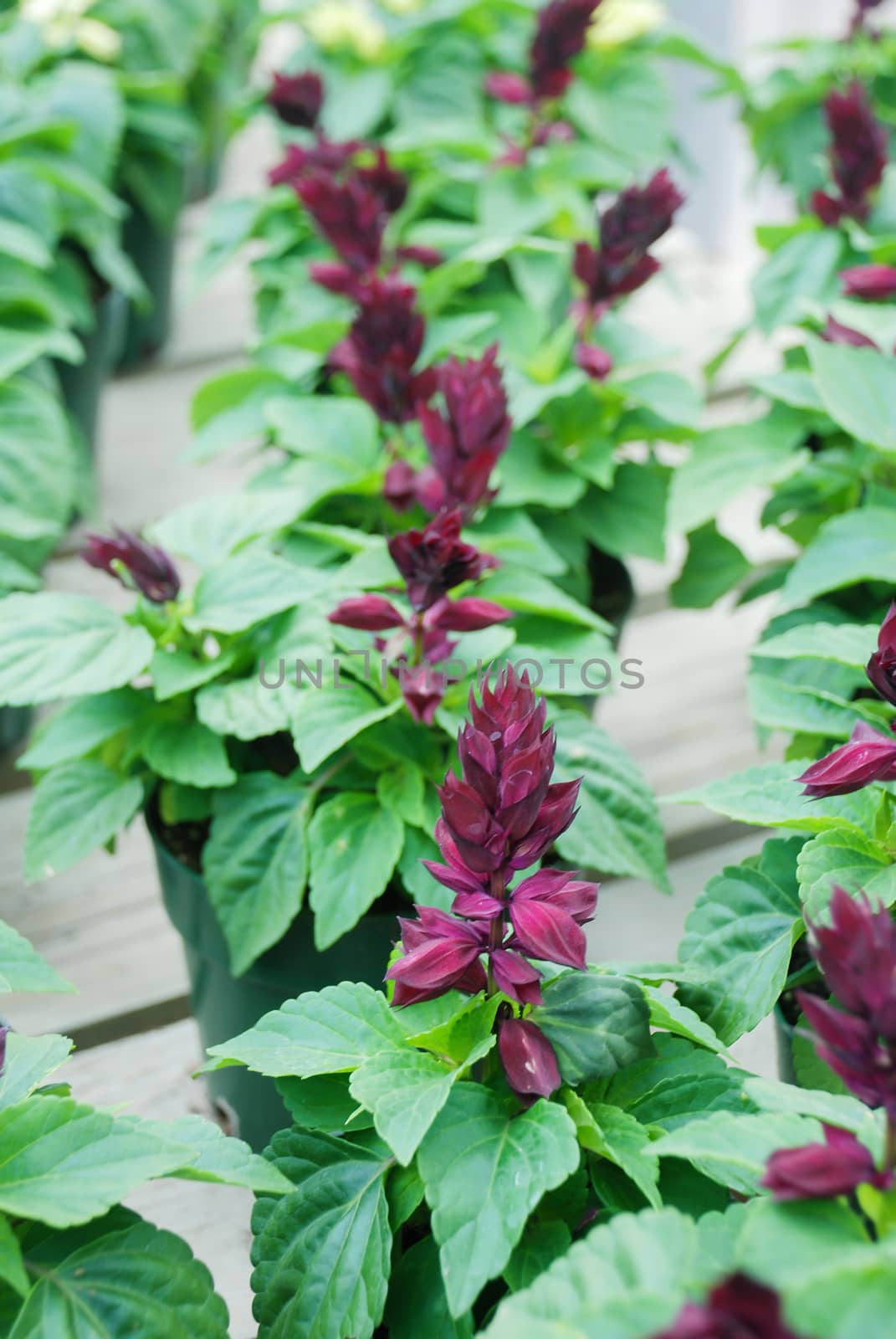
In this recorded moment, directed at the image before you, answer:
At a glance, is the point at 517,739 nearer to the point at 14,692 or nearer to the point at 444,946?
the point at 444,946

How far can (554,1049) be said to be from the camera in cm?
72

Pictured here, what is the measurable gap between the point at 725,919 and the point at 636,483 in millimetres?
689

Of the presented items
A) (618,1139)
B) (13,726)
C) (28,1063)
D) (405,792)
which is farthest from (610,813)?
(13,726)

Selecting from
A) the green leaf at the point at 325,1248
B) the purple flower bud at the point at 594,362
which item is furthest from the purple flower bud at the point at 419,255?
the green leaf at the point at 325,1248

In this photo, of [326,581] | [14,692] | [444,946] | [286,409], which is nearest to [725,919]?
[444,946]

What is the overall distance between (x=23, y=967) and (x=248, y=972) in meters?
0.29

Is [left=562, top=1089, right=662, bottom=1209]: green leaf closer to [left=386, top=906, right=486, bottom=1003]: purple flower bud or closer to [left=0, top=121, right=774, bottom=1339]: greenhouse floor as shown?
[left=386, top=906, right=486, bottom=1003]: purple flower bud

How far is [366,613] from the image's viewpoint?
0.96 m

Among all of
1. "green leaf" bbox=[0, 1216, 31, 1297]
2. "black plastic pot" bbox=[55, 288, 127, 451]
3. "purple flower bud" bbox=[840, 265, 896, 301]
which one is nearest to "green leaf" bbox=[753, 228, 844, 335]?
"purple flower bud" bbox=[840, 265, 896, 301]

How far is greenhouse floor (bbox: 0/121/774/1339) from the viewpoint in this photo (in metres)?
1.13

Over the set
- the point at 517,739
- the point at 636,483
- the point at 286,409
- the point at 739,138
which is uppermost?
the point at 517,739

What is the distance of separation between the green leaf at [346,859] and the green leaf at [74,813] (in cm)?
16

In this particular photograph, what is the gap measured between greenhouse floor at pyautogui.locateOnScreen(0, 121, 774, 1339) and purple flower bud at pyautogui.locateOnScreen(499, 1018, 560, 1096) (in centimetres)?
35

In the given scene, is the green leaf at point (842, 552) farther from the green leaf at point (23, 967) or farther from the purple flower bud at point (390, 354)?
the green leaf at point (23, 967)
